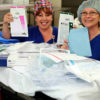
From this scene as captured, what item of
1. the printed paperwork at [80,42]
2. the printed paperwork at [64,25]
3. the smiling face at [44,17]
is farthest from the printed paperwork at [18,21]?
the printed paperwork at [80,42]

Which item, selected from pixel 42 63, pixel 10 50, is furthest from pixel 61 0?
pixel 42 63

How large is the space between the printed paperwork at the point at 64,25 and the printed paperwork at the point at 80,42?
0.35 ft

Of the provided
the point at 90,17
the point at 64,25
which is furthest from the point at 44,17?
the point at 90,17

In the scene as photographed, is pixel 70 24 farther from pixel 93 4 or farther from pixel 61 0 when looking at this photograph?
pixel 61 0

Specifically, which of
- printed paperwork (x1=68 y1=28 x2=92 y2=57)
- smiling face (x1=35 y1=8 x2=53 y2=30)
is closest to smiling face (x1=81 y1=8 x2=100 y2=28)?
printed paperwork (x1=68 y1=28 x2=92 y2=57)

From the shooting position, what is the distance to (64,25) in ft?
5.53

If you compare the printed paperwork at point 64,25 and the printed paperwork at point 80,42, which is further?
the printed paperwork at point 64,25

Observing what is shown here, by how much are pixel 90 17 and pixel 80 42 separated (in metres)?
0.18

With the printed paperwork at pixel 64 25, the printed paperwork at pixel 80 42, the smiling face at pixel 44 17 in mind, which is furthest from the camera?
the smiling face at pixel 44 17

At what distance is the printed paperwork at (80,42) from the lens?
145 cm

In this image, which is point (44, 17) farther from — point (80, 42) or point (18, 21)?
point (80, 42)

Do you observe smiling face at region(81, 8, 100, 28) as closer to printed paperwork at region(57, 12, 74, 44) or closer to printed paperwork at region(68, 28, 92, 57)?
printed paperwork at region(68, 28, 92, 57)

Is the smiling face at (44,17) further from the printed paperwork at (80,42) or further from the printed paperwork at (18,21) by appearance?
the printed paperwork at (80,42)

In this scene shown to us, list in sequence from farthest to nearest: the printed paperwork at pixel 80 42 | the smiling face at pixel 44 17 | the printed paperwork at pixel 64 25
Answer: the smiling face at pixel 44 17, the printed paperwork at pixel 64 25, the printed paperwork at pixel 80 42
